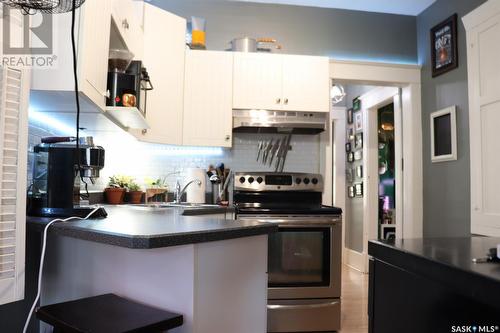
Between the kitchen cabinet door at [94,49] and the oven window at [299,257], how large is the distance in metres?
1.63

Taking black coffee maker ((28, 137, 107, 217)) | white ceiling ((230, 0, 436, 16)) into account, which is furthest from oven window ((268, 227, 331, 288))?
→ white ceiling ((230, 0, 436, 16))

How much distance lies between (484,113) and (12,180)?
2.91 meters

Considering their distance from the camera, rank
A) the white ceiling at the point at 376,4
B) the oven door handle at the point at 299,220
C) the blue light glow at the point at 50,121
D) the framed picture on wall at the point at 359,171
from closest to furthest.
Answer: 1. the blue light glow at the point at 50,121
2. the oven door handle at the point at 299,220
3. the white ceiling at the point at 376,4
4. the framed picture on wall at the point at 359,171

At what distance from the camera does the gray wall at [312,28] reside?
3490 mm

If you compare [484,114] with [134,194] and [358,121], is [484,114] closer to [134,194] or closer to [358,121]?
[358,121]

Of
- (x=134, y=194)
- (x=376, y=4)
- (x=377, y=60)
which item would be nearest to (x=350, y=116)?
(x=377, y=60)

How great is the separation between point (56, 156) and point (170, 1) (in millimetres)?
2416

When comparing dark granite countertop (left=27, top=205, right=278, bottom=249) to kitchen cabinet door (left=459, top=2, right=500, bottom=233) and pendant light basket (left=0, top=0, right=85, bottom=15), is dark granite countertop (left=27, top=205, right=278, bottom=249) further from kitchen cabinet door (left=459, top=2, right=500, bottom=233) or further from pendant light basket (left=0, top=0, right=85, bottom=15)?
kitchen cabinet door (left=459, top=2, right=500, bottom=233)

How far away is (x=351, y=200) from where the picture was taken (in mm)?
5332

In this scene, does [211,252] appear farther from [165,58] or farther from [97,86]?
[165,58]

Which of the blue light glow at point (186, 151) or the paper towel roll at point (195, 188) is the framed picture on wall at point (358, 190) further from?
the paper towel roll at point (195, 188)

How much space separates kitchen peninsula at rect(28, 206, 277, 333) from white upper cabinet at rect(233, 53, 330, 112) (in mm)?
1989

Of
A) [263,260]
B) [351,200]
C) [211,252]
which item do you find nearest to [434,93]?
[351,200]

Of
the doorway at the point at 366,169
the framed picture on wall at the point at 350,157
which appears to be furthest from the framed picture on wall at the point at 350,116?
the framed picture on wall at the point at 350,157
